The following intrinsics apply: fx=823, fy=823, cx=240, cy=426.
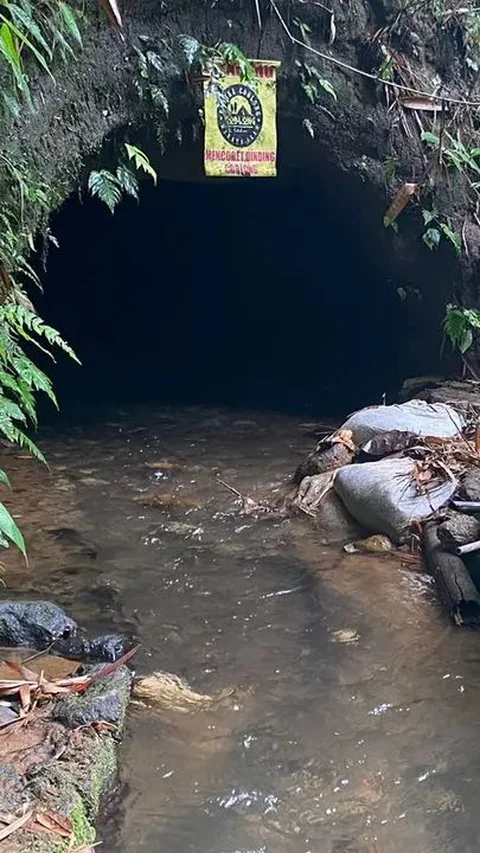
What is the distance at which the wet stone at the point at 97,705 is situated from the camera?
2768 millimetres

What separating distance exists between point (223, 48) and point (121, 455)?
9.66ft

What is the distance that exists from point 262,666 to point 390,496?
59.2 inches

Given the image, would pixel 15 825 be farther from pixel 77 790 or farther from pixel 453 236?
pixel 453 236

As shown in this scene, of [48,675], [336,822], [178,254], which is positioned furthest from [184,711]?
[178,254]

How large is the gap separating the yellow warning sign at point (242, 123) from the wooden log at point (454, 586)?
2909 millimetres

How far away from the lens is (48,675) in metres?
3.07

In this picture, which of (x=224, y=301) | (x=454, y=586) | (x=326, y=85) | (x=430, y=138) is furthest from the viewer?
(x=224, y=301)

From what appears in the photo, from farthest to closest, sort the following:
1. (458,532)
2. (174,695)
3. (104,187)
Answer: (104,187), (458,532), (174,695)

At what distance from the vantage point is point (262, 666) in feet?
10.9

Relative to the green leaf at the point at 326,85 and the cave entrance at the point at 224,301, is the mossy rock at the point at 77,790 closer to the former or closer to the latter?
the green leaf at the point at 326,85

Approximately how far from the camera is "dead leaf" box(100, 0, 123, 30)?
14.4 ft

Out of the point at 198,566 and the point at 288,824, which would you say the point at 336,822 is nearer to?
the point at 288,824

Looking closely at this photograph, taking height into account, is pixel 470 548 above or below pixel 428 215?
below

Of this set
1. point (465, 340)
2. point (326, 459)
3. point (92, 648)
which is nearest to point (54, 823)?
point (92, 648)
